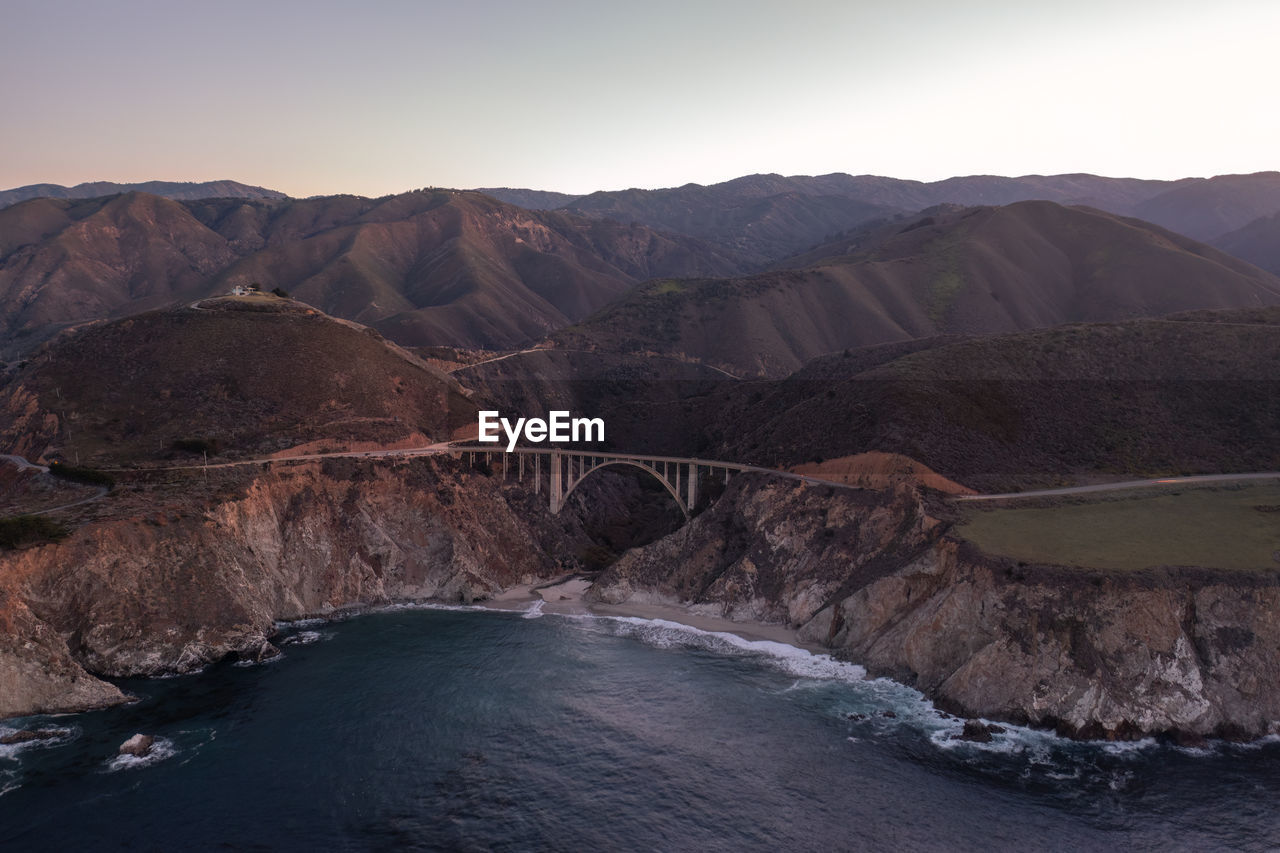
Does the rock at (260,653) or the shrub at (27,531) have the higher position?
the shrub at (27,531)

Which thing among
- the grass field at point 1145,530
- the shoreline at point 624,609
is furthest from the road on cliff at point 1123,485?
the shoreline at point 624,609

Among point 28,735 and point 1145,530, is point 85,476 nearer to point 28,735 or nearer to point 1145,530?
point 28,735

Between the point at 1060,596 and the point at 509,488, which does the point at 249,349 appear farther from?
the point at 1060,596

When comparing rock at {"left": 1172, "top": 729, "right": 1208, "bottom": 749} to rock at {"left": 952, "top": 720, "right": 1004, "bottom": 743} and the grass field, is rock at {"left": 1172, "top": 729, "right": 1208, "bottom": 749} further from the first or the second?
the grass field

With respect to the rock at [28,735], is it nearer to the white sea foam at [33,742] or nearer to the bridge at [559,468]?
the white sea foam at [33,742]

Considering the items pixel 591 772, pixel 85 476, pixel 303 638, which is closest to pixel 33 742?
pixel 303 638

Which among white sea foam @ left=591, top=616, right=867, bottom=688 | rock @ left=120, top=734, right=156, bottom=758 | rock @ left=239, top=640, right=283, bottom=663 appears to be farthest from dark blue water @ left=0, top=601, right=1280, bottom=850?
rock @ left=239, top=640, right=283, bottom=663
